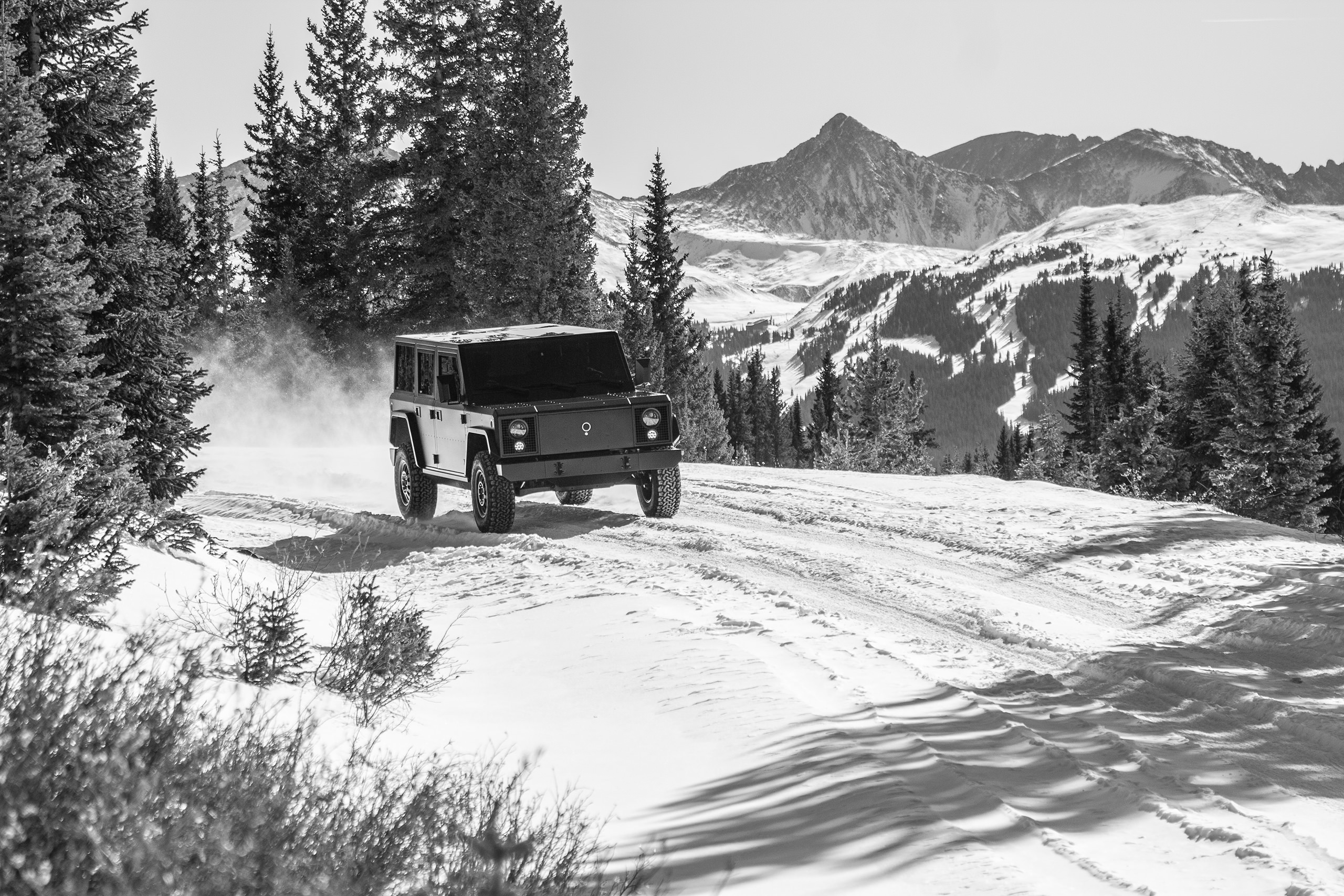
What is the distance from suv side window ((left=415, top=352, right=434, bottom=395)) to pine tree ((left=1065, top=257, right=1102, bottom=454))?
6387 centimetres

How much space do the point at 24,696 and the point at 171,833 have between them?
1161 millimetres

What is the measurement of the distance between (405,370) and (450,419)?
1.81m

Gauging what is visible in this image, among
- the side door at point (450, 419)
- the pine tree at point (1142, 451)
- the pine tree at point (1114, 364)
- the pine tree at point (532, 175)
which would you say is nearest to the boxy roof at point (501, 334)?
the side door at point (450, 419)

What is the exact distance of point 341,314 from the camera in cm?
3956

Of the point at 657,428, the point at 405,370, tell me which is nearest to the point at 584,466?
the point at 657,428

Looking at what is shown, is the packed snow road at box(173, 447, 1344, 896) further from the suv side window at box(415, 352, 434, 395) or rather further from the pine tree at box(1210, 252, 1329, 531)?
the pine tree at box(1210, 252, 1329, 531)

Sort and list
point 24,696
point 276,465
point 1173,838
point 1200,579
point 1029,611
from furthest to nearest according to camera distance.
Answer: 1. point 276,465
2. point 1200,579
3. point 1029,611
4. point 1173,838
5. point 24,696

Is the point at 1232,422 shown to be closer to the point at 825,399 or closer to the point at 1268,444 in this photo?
the point at 1268,444

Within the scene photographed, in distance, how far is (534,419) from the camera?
1287cm

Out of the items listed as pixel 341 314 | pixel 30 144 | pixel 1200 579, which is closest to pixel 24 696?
pixel 30 144

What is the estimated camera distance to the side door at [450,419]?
44.5 feet

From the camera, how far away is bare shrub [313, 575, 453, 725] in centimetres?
665

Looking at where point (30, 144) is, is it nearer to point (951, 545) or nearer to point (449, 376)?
point (449, 376)

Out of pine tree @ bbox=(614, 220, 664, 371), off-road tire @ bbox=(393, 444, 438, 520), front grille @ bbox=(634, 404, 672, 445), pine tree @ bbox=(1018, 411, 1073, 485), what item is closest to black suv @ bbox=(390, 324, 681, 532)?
front grille @ bbox=(634, 404, 672, 445)
